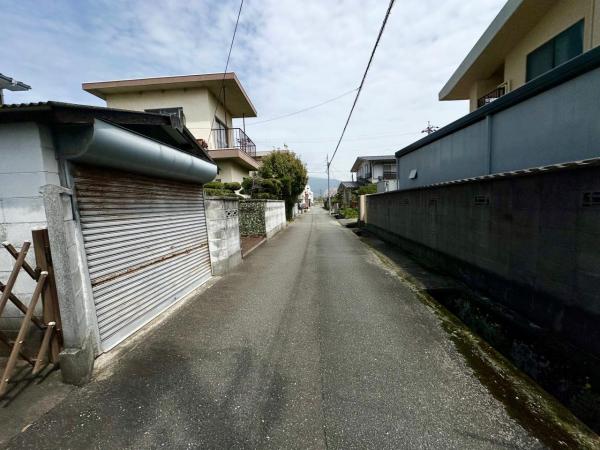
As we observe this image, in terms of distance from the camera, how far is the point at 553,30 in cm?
730

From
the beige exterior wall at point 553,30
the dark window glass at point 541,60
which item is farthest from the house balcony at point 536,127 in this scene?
the dark window glass at point 541,60

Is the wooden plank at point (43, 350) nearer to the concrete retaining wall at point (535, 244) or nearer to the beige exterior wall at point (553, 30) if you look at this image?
the concrete retaining wall at point (535, 244)

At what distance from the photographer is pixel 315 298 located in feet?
17.5

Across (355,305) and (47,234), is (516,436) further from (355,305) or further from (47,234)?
(47,234)

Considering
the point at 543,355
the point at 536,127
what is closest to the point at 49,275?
the point at 543,355

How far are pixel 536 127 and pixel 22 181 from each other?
8.72m

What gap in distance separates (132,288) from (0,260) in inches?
58.4

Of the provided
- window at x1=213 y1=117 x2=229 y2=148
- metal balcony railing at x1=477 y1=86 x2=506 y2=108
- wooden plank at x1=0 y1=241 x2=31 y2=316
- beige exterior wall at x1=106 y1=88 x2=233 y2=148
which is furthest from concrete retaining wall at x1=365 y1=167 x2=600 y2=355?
beige exterior wall at x1=106 y1=88 x2=233 y2=148

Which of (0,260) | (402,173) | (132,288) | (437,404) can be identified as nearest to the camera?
(437,404)

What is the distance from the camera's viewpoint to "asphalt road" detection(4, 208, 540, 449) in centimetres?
217

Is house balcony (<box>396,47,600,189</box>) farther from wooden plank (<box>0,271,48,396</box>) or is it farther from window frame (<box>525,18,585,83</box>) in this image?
wooden plank (<box>0,271,48,396</box>)

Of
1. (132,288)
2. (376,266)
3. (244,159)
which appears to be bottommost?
(376,266)

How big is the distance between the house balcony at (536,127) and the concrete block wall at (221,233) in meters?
6.39

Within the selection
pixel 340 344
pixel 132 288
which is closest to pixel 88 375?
pixel 132 288
